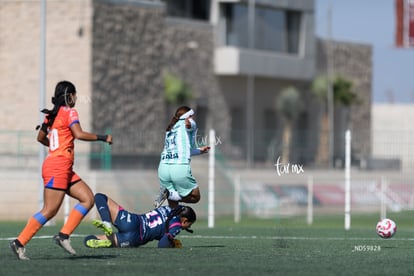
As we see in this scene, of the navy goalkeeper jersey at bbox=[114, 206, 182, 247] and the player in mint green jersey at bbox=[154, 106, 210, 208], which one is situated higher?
the player in mint green jersey at bbox=[154, 106, 210, 208]

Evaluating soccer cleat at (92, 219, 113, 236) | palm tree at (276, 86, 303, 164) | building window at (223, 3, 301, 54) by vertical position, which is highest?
building window at (223, 3, 301, 54)

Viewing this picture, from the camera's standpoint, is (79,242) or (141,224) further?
(79,242)

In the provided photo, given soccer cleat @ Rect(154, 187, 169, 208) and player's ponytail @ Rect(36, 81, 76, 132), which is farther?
soccer cleat @ Rect(154, 187, 169, 208)

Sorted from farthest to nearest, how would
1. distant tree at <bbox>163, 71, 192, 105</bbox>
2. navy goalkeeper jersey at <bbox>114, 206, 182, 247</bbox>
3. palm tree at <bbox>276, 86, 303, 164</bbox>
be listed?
1. palm tree at <bbox>276, 86, 303, 164</bbox>
2. distant tree at <bbox>163, 71, 192, 105</bbox>
3. navy goalkeeper jersey at <bbox>114, 206, 182, 247</bbox>

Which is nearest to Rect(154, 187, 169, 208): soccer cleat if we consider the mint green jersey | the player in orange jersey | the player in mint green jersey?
the player in mint green jersey

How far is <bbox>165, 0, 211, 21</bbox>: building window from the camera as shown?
165ft

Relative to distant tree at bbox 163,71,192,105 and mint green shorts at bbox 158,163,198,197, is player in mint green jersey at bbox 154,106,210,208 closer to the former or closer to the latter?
mint green shorts at bbox 158,163,198,197

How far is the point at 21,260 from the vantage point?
1257 centimetres

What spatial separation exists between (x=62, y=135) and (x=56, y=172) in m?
0.41

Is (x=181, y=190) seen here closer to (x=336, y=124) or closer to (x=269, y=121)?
(x=269, y=121)

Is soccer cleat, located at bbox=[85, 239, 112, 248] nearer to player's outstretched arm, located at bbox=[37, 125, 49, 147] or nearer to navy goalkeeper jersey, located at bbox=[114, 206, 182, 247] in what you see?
navy goalkeeper jersey, located at bbox=[114, 206, 182, 247]

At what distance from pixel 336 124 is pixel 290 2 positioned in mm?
7390

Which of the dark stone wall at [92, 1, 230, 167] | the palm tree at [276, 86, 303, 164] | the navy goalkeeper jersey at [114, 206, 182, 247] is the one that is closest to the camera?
the navy goalkeeper jersey at [114, 206, 182, 247]

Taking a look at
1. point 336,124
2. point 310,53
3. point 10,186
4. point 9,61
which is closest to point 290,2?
point 310,53
